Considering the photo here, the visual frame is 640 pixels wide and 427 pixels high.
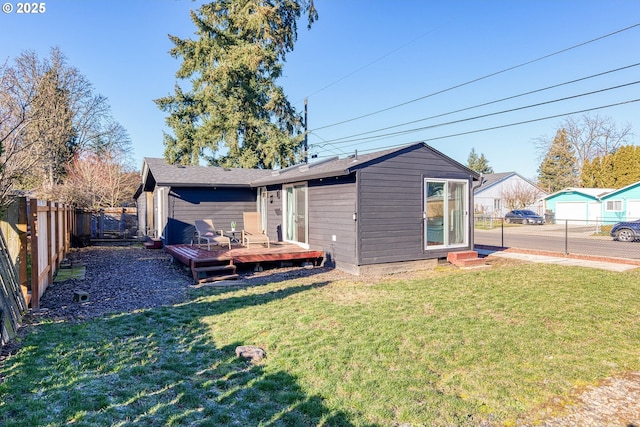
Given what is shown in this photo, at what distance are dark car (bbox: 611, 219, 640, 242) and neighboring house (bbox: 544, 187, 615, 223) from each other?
920cm

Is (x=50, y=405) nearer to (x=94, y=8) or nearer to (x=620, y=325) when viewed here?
(x=620, y=325)

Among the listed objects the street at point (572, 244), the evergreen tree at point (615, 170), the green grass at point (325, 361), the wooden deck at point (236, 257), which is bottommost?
the street at point (572, 244)

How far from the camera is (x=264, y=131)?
22828 mm

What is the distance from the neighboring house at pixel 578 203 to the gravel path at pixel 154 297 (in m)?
26.5

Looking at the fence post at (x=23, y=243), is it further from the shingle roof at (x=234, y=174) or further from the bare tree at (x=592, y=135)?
the bare tree at (x=592, y=135)

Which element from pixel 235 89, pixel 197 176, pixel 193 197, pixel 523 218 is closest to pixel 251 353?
pixel 193 197

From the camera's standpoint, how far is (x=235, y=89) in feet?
72.2

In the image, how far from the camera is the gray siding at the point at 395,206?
27.7 ft

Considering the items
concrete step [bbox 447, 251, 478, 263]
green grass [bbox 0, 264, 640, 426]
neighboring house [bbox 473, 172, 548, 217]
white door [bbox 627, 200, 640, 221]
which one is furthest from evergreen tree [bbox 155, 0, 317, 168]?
neighboring house [bbox 473, 172, 548, 217]

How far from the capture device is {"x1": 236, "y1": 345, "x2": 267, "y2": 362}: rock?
12.0 ft

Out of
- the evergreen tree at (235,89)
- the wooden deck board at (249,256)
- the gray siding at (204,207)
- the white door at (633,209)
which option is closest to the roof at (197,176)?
the gray siding at (204,207)

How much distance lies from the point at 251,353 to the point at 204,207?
377 inches

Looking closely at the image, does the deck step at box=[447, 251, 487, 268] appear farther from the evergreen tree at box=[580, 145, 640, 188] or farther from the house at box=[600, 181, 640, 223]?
the evergreen tree at box=[580, 145, 640, 188]

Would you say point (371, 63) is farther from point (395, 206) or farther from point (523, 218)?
point (523, 218)
